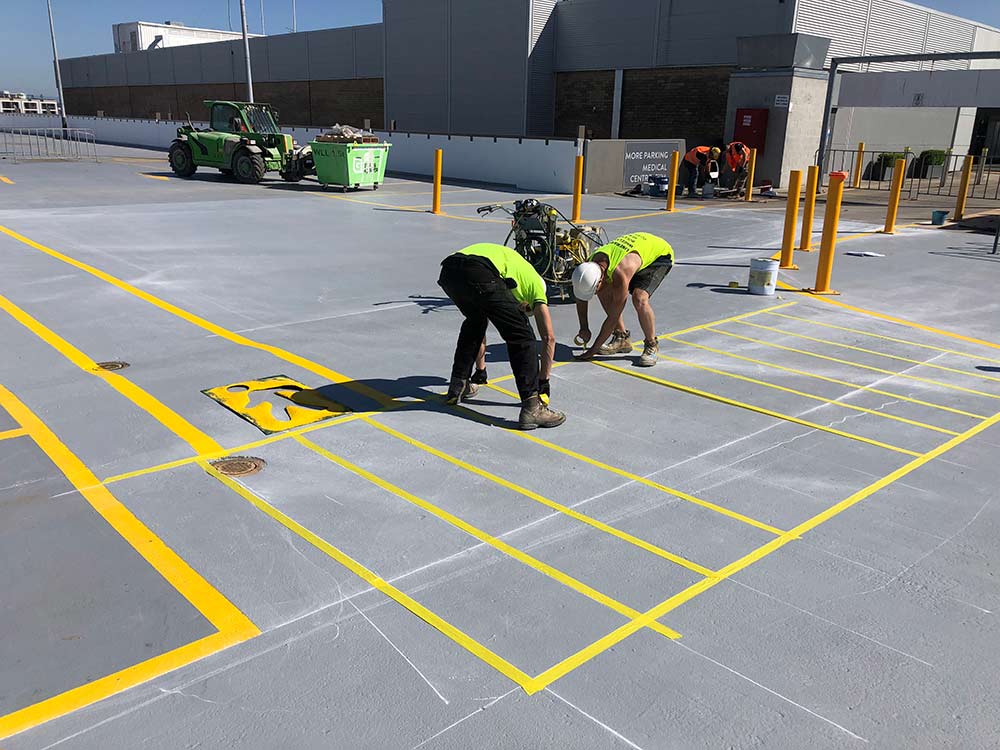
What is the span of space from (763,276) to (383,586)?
8790 millimetres

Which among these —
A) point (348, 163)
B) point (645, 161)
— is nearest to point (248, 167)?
point (348, 163)

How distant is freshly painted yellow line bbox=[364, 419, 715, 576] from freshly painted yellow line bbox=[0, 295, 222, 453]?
126 centimetres

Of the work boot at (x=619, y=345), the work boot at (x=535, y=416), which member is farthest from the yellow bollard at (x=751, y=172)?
the work boot at (x=535, y=416)

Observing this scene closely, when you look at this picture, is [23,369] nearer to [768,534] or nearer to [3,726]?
[3,726]

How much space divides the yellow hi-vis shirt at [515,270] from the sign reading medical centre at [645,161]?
20.7 metres

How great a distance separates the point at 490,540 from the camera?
4.69 metres

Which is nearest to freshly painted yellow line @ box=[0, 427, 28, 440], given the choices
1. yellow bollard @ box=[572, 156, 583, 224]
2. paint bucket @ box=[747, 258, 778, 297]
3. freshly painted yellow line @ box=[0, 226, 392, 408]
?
freshly painted yellow line @ box=[0, 226, 392, 408]

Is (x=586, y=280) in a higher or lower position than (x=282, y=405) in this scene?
higher

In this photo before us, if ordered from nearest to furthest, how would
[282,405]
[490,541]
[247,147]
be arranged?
[490,541], [282,405], [247,147]

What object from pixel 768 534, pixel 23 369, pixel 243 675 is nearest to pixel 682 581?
pixel 768 534

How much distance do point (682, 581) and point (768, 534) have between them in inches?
32.3

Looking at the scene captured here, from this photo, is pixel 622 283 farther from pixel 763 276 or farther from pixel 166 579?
pixel 763 276

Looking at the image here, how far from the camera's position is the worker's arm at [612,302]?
24.4ft

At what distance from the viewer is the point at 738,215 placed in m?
21.0
